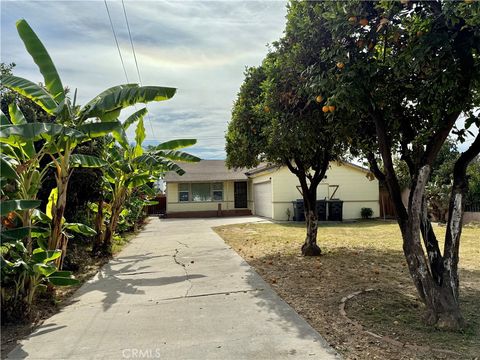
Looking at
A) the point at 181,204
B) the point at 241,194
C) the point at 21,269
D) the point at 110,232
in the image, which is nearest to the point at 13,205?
the point at 21,269

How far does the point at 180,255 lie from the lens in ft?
34.9

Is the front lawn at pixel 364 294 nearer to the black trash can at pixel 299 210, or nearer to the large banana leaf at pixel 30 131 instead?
the large banana leaf at pixel 30 131

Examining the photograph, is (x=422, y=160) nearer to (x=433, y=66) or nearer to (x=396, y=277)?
(x=433, y=66)

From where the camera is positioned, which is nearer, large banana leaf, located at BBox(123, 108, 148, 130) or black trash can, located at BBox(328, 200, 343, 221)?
large banana leaf, located at BBox(123, 108, 148, 130)

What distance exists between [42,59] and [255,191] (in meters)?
22.3

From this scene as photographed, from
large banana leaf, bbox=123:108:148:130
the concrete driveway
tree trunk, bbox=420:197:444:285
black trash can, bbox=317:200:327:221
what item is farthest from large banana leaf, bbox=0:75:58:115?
black trash can, bbox=317:200:327:221

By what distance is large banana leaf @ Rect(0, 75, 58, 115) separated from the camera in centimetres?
579

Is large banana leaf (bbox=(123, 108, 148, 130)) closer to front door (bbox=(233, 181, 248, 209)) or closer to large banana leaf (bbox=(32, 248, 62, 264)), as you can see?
large banana leaf (bbox=(32, 248, 62, 264))

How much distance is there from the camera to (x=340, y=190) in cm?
2283

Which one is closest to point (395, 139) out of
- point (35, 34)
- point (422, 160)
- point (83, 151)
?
point (422, 160)

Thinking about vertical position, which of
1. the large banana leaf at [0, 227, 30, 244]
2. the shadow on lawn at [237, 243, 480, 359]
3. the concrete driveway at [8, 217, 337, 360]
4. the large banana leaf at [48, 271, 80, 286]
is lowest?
the concrete driveway at [8, 217, 337, 360]

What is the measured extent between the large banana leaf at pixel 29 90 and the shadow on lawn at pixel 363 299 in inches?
184

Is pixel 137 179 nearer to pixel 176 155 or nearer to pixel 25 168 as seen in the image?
pixel 176 155

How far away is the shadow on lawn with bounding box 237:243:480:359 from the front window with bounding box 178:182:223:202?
19.6 metres
